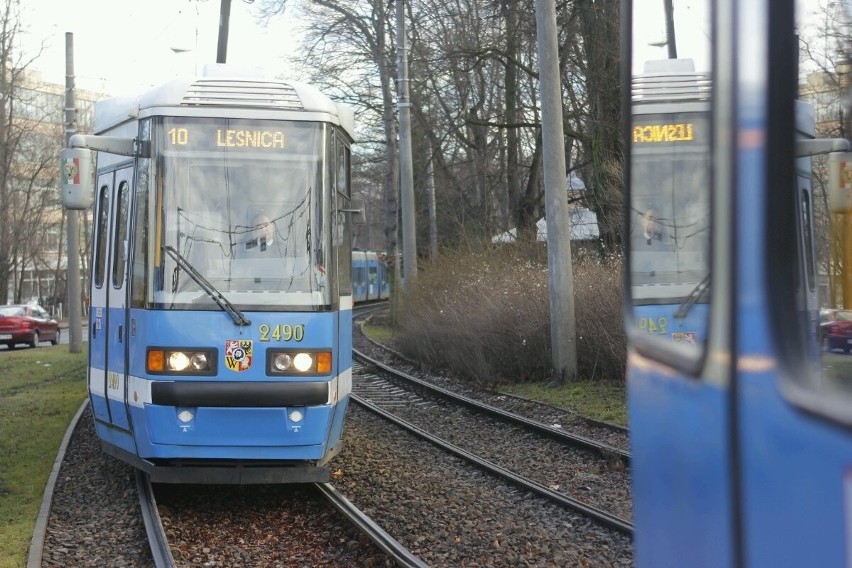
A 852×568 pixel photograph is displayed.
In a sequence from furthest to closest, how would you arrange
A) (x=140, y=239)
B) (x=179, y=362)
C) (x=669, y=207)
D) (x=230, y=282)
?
1. (x=140, y=239)
2. (x=230, y=282)
3. (x=179, y=362)
4. (x=669, y=207)

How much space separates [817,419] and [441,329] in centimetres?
1721

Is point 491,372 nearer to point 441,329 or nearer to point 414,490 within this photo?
point 441,329

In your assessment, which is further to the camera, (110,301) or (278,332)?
(110,301)

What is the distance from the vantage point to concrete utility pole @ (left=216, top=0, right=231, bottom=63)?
51.3ft

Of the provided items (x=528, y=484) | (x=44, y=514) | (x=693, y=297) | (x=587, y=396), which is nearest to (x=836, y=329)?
(x=693, y=297)

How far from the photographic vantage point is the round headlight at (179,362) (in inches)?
293

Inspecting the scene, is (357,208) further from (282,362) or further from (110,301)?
(110,301)

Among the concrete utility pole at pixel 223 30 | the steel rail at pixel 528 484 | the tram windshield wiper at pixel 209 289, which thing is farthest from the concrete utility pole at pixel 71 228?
the tram windshield wiper at pixel 209 289

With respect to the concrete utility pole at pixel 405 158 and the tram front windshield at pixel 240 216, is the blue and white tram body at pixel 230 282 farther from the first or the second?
the concrete utility pole at pixel 405 158

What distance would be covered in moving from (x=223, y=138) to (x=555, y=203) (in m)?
7.63

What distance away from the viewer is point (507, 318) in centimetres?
1664

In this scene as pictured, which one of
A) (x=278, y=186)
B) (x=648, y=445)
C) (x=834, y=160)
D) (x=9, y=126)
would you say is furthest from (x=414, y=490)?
(x=9, y=126)

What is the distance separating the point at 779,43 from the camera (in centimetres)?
183

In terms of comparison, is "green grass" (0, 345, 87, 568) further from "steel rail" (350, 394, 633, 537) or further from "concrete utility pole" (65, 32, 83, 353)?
"steel rail" (350, 394, 633, 537)
